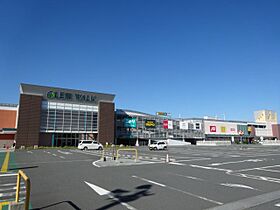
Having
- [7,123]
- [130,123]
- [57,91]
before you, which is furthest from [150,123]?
[7,123]

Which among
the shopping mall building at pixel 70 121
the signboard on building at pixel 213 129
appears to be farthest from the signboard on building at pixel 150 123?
the signboard on building at pixel 213 129

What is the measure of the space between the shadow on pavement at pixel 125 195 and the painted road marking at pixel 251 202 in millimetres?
2364

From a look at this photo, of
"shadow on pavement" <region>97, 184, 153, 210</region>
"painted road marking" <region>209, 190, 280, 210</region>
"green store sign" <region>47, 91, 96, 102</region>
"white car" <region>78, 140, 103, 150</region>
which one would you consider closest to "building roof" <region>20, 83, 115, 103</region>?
"green store sign" <region>47, 91, 96, 102</region>

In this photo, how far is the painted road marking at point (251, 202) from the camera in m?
5.71

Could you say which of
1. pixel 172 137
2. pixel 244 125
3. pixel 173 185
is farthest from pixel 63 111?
pixel 244 125

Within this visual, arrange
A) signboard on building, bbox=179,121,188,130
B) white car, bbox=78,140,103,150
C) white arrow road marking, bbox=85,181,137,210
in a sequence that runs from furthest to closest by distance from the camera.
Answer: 1. signboard on building, bbox=179,121,188,130
2. white car, bbox=78,140,103,150
3. white arrow road marking, bbox=85,181,137,210

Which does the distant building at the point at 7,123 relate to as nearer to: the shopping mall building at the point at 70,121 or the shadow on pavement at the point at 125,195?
the shopping mall building at the point at 70,121

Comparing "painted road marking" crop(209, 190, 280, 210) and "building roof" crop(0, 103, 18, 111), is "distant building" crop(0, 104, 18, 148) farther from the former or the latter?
"painted road marking" crop(209, 190, 280, 210)

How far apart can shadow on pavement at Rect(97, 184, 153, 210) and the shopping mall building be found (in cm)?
4430

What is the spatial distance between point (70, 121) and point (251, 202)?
49.3 metres

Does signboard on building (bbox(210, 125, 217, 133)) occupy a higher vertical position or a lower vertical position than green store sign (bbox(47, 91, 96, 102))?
lower

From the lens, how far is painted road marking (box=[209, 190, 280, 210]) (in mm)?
5707

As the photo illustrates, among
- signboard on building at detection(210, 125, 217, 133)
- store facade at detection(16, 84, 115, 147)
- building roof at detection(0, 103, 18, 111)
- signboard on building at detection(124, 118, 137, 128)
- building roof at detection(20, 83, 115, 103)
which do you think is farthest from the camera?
signboard on building at detection(210, 125, 217, 133)

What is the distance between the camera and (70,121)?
2028 inches
